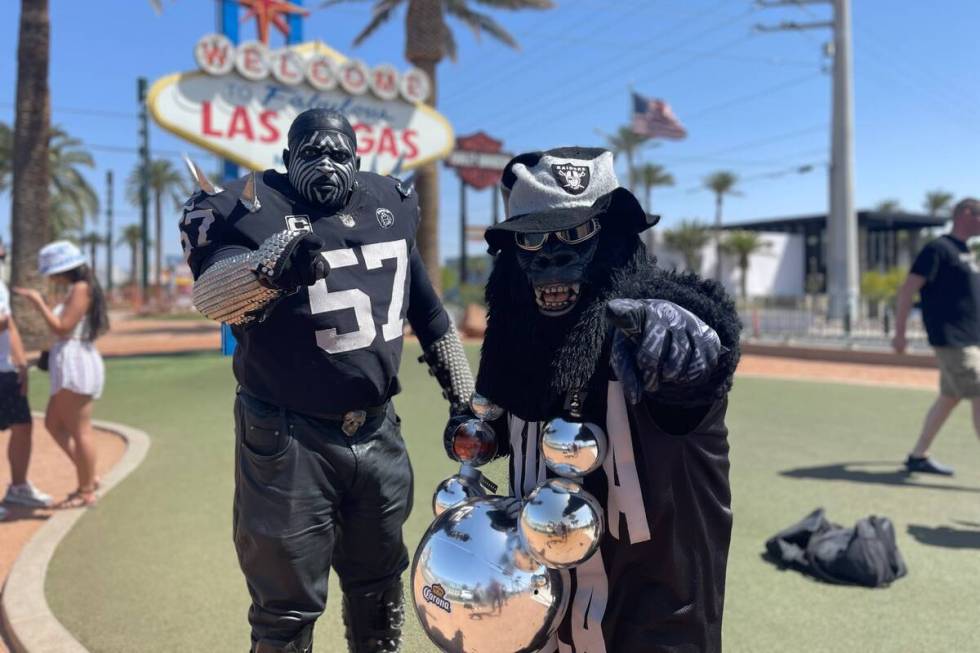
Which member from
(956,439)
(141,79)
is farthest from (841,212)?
(141,79)

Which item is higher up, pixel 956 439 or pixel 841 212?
pixel 841 212

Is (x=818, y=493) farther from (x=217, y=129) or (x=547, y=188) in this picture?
(x=217, y=129)

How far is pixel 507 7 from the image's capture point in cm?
1900

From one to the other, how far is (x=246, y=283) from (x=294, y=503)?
66 centimetres

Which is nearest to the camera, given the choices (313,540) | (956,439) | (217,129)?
(313,540)

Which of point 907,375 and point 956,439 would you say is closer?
point 956,439

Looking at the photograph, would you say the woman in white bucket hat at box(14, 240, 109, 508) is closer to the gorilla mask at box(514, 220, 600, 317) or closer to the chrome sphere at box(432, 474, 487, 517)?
the chrome sphere at box(432, 474, 487, 517)

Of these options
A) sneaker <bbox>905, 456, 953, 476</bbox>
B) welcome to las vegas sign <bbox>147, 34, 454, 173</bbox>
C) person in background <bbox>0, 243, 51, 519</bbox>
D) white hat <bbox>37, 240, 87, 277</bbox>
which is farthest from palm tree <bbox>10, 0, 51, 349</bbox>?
sneaker <bbox>905, 456, 953, 476</bbox>

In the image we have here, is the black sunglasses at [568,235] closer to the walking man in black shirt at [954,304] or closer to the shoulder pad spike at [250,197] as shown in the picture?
the shoulder pad spike at [250,197]

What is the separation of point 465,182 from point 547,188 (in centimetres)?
2409

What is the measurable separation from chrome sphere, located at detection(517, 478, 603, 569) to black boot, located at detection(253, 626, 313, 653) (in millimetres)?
949

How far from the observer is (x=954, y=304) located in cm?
498

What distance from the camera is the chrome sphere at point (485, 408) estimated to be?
1.89m

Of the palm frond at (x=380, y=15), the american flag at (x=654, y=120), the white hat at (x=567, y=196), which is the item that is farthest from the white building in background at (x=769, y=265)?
the white hat at (x=567, y=196)
